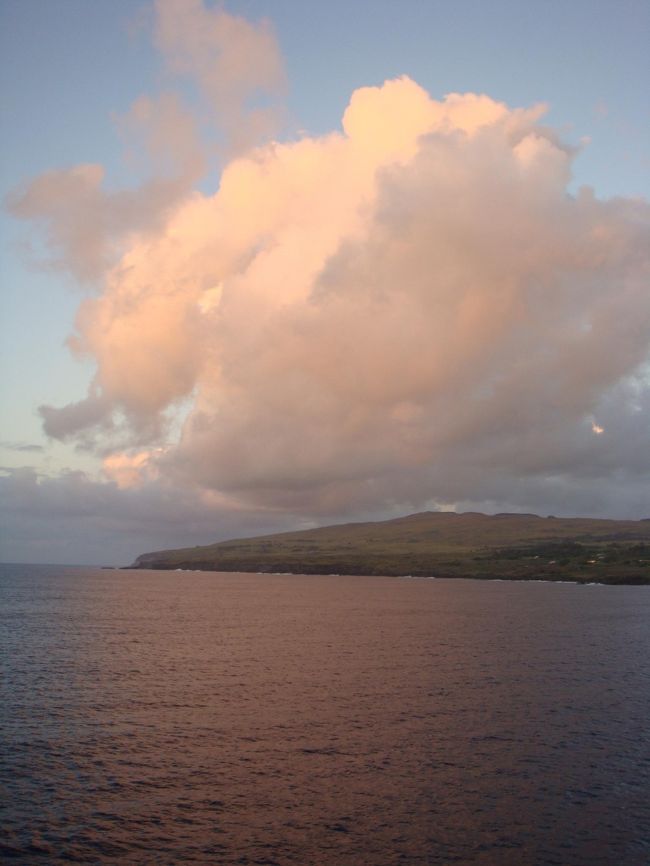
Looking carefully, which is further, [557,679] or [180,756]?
[557,679]

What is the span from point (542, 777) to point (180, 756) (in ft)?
66.4

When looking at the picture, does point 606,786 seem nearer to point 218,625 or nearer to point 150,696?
point 150,696

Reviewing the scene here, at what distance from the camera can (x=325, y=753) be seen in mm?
41469

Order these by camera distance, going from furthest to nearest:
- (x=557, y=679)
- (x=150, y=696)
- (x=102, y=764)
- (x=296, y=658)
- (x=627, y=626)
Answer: (x=627, y=626) < (x=296, y=658) < (x=557, y=679) < (x=150, y=696) < (x=102, y=764)

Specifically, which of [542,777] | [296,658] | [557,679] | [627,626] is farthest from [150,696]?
[627,626]

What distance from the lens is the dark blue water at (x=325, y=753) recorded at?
97.1 ft

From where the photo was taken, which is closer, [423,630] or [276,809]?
[276,809]

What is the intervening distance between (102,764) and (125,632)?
67.1m

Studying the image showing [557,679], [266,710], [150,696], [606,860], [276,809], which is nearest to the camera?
[606,860]

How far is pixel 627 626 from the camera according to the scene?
112m

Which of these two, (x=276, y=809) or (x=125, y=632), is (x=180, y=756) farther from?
(x=125, y=632)

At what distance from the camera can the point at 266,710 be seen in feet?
170

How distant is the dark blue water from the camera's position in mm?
29594

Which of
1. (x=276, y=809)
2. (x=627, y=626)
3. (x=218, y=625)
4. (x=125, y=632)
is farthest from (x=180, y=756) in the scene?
(x=627, y=626)
